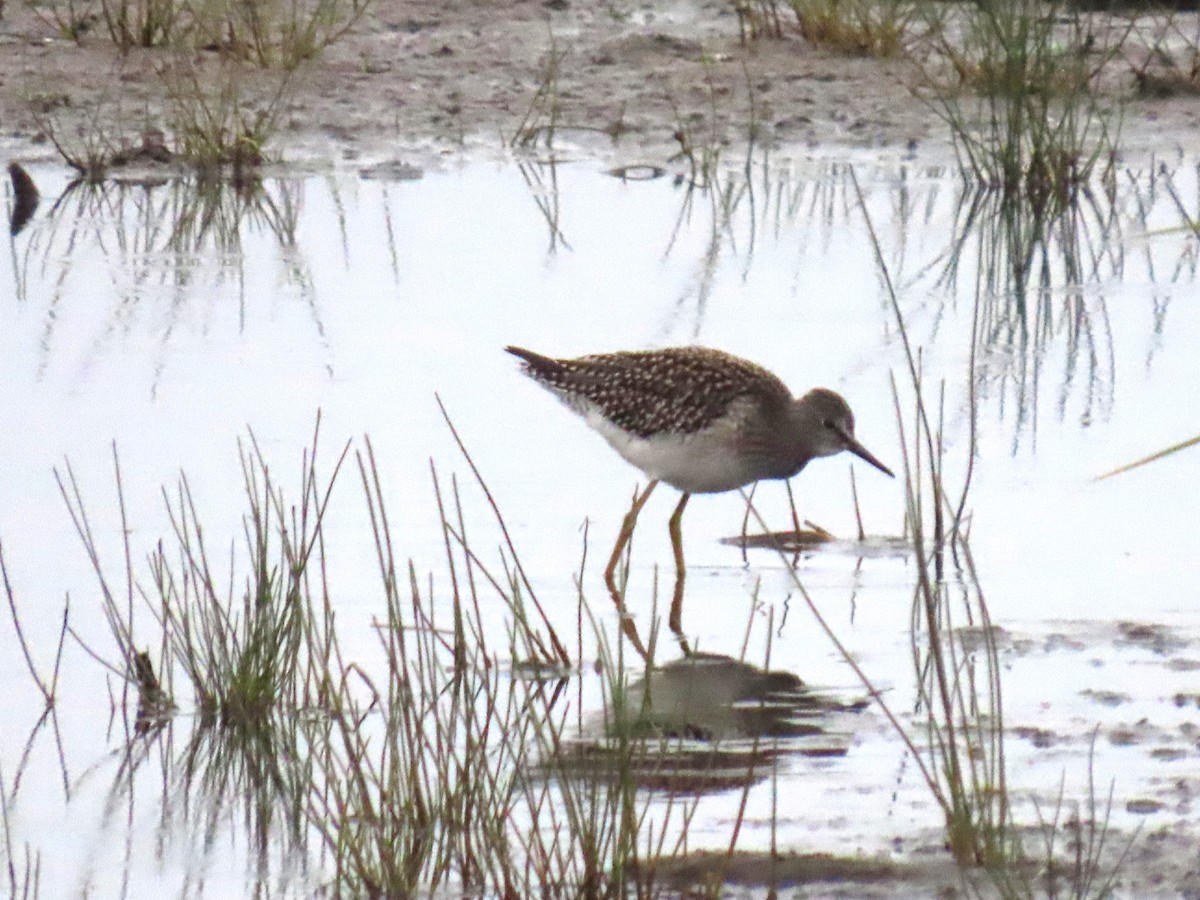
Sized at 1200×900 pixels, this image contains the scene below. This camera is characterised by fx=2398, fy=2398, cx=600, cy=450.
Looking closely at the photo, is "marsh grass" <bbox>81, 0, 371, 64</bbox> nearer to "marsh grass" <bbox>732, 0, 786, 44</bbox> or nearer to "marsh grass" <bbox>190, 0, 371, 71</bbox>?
"marsh grass" <bbox>190, 0, 371, 71</bbox>

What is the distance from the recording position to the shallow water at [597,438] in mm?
5391

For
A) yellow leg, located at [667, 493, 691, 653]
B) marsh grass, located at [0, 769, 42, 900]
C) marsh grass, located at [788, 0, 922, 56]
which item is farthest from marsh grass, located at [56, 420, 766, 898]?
marsh grass, located at [788, 0, 922, 56]

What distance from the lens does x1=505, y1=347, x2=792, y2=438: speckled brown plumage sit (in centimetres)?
725

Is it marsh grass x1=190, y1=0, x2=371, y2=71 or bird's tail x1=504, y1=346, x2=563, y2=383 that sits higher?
marsh grass x1=190, y1=0, x2=371, y2=71

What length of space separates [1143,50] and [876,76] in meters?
1.68

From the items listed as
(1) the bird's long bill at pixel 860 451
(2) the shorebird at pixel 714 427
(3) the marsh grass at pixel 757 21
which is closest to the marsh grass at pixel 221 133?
(3) the marsh grass at pixel 757 21

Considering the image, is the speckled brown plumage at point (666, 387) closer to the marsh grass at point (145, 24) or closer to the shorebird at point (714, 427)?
the shorebird at point (714, 427)

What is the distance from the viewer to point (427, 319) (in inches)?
366

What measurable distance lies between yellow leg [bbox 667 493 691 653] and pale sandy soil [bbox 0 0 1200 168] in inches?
210

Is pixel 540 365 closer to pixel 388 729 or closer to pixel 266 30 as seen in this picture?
pixel 388 729

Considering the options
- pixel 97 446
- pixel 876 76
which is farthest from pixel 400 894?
pixel 876 76

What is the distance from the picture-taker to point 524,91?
13391 millimetres

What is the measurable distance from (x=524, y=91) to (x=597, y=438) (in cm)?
543

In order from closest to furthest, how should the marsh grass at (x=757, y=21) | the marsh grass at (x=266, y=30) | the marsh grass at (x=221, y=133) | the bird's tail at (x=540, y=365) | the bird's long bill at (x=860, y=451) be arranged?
the bird's long bill at (x=860, y=451), the bird's tail at (x=540, y=365), the marsh grass at (x=221, y=133), the marsh grass at (x=266, y=30), the marsh grass at (x=757, y=21)
